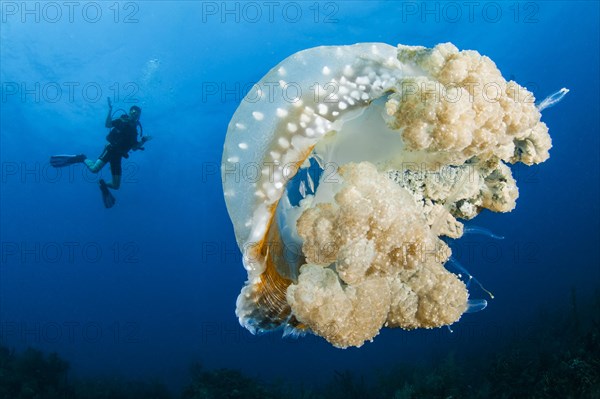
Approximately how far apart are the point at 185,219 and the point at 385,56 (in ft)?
186

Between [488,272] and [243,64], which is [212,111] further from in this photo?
[488,272]

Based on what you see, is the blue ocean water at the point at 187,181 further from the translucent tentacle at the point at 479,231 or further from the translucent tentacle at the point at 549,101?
the translucent tentacle at the point at 549,101

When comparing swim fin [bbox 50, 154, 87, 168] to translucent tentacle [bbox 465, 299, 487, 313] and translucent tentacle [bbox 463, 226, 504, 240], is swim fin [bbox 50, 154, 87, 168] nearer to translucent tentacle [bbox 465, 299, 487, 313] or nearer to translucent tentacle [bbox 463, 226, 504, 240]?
translucent tentacle [bbox 463, 226, 504, 240]

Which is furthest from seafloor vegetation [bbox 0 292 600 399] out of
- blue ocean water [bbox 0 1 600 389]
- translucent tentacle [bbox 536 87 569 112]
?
translucent tentacle [bbox 536 87 569 112]

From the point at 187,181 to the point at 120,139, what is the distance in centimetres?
3557

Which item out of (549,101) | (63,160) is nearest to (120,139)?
(63,160)

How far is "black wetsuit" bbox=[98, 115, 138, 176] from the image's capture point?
1348cm

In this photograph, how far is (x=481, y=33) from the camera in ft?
99.7

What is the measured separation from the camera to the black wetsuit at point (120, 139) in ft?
44.2

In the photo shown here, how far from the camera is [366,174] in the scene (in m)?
2.45

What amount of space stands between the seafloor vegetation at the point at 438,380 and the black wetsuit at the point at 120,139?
22.1 ft

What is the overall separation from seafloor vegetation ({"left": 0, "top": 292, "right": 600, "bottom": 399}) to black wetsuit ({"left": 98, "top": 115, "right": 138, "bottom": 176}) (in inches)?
265

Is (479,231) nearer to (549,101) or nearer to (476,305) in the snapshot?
(476,305)

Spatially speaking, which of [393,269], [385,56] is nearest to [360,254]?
[393,269]
